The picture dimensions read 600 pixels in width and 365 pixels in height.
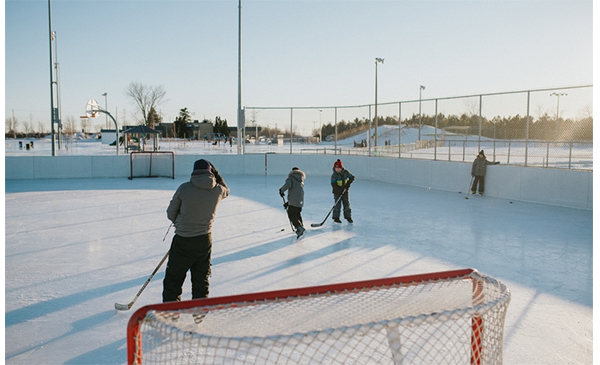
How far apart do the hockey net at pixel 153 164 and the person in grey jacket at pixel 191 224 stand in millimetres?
16619

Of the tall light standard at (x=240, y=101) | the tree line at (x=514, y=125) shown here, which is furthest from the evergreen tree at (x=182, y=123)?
the tree line at (x=514, y=125)

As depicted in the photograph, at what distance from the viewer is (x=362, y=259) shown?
7480 millimetres

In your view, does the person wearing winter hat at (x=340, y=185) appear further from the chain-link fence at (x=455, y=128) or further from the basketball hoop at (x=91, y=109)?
the basketball hoop at (x=91, y=109)

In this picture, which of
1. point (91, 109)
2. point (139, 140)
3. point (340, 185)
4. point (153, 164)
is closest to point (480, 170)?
point (340, 185)

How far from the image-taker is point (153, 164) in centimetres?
2141

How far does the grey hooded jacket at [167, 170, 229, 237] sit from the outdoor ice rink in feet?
3.83

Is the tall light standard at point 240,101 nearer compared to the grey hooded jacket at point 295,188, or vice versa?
the grey hooded jacket at point 295,188

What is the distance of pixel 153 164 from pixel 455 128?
40.2 ft

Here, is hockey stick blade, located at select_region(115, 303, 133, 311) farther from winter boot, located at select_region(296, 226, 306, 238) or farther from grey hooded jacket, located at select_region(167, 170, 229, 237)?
winter boot, located at select_region(296, 226, 306, 238)

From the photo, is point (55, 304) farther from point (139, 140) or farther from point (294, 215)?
point (139, 140)


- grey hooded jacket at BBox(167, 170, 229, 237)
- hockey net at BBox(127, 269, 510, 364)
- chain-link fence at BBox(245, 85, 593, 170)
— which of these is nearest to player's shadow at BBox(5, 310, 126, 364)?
hockey net at BBox(127, 269, 510, 364)

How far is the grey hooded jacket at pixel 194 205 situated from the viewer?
188 inches

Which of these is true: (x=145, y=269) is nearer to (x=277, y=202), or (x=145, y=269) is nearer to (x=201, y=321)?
(x=201, y=321)

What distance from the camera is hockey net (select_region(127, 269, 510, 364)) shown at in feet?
8.53
